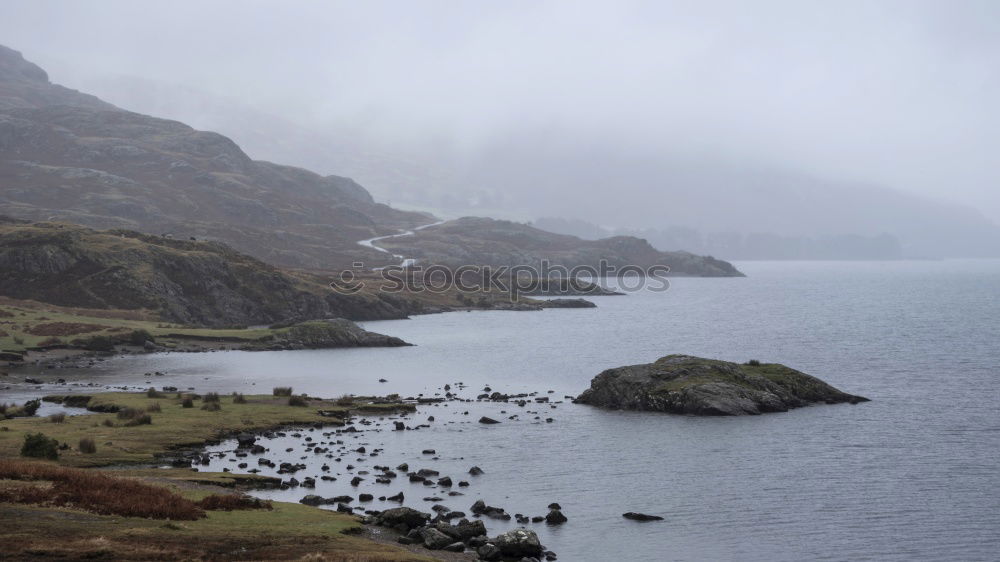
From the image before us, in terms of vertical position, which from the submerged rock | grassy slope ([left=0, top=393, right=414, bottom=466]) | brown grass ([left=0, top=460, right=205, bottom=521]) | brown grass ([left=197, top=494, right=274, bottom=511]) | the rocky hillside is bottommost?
the submerged rock

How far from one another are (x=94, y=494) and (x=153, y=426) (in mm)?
32733

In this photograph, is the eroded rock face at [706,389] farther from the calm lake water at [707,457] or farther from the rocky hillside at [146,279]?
the rocky hillside at [146,279]

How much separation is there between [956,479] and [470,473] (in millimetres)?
34651

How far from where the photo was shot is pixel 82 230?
188 meters

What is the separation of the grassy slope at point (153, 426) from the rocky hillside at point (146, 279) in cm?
9274

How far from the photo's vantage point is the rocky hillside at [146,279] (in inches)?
6368

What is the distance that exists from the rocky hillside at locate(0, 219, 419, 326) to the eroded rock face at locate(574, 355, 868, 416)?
113430 millimetres

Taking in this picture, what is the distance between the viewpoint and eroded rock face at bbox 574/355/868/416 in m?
81.0

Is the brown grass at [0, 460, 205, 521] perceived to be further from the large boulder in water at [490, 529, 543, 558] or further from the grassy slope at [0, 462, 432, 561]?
the large boulder in water at [490, 529, 543, 558]

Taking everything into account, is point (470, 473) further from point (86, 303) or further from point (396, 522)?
point (86, 303)

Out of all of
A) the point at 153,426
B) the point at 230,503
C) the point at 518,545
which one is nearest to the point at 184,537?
the point at 230,503

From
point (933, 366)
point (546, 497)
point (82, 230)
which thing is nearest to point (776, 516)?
point (546, 497)

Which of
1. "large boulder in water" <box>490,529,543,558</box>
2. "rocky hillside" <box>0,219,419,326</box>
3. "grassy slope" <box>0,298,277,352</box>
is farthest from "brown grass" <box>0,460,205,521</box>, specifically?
"rocky hillside" <box>0,219,419,326</box>

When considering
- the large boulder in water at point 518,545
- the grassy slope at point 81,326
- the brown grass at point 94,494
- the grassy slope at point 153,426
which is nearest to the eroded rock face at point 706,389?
the grassy slope at point 153,426
